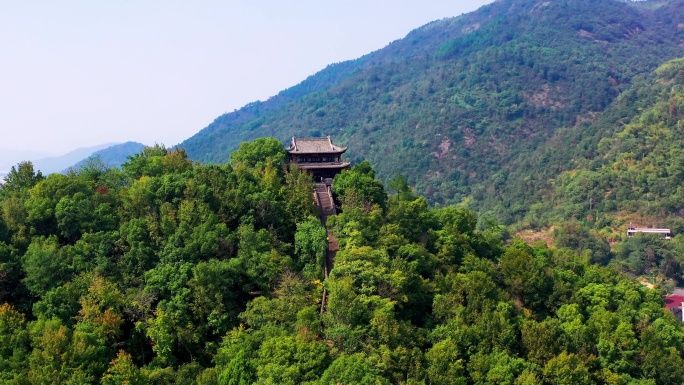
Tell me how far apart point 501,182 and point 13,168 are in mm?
65462

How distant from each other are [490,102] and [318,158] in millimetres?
79676

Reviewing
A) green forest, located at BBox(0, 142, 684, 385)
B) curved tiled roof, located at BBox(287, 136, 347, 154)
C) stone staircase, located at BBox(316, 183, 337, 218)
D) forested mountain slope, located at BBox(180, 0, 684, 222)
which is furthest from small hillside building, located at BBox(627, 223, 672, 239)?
stone staircase, located at BBox(316, 183, 337, 218)

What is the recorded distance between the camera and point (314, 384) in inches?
760

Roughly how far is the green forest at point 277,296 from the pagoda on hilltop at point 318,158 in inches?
106

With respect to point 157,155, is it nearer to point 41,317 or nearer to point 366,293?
point 41,317

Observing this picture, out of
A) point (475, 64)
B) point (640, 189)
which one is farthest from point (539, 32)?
point (640, 189)

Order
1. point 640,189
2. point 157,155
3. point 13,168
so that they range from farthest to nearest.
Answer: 1. point 640,189
2. point 157,155
3. point 13,168

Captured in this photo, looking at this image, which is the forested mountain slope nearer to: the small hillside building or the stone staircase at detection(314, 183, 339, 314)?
the small hillside building

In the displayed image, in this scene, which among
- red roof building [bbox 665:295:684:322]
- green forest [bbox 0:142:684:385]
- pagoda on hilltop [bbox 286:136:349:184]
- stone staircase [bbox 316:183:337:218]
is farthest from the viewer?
red roof building [bbox 665:295:684:322]

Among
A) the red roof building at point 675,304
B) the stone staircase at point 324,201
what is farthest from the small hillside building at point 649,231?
the stone staircase at point 324,201

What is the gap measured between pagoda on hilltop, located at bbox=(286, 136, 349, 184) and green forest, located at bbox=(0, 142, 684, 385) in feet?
8.86

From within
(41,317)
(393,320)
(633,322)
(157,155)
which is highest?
(157,155)

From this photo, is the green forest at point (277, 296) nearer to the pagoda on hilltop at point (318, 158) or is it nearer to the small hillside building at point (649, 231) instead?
the pagoda on hilltop at point (318, 158)

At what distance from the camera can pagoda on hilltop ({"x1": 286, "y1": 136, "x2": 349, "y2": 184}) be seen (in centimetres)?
3262
